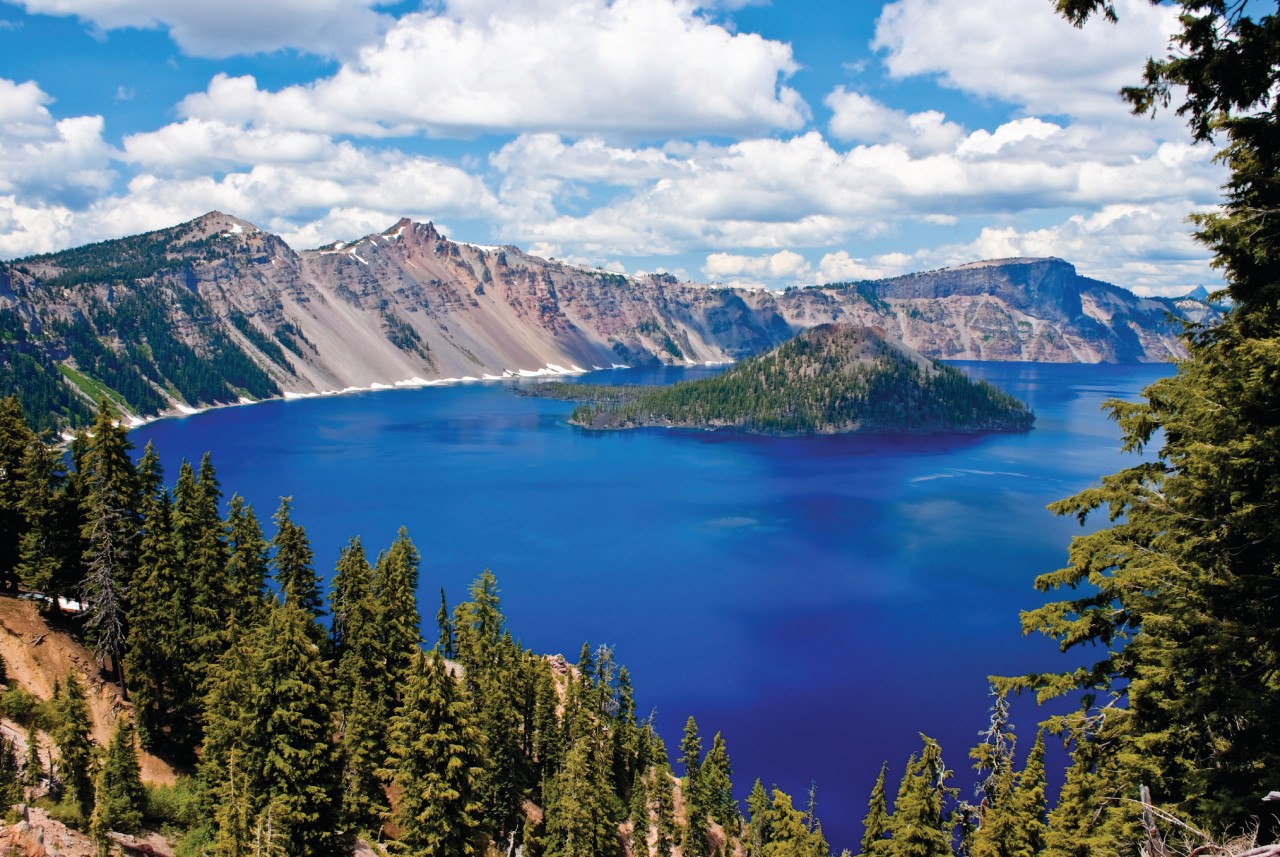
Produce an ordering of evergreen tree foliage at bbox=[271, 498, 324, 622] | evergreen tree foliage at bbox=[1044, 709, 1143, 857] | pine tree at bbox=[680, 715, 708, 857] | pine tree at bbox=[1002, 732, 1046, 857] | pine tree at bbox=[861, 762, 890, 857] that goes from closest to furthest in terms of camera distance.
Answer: evergreen tree foliage at bbox=[1044, 709, 1143, 857]
pine tree at bbox=[1002, 732, 1046, 857]
pine tree at bbox=[861, 762, 890, 857]
evergreen tree foliage at bbox=[271, 498, 324, 622]
pine tree at bbox=[680, 715, 708, 857]

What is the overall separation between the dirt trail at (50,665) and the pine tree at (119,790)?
27.6 feet

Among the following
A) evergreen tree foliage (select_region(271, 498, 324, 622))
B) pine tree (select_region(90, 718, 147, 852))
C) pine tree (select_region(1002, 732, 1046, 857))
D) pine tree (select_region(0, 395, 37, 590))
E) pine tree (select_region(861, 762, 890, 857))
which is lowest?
pine tree (select_region(861, 762, 890, 857))

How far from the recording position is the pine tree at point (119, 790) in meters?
30.2

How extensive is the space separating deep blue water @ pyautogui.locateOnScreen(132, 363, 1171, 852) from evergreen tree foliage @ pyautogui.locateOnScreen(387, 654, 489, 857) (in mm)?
36924

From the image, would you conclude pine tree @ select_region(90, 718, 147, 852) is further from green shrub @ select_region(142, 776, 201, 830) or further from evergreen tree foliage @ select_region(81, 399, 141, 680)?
evergreen tree foliage @ select_region(81, 399, 141, 680)

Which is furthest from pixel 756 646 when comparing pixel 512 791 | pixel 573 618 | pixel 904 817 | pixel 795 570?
pixel 904 817

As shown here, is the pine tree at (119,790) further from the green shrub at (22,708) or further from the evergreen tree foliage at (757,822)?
the evergreen tree foliage at (757,822)

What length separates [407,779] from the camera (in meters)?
27.8

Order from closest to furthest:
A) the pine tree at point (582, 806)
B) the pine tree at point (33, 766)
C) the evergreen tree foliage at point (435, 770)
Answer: the evergreen tree foliage at point (435, 770) < the pine tree at point (33, 766) < the pine tree at point (582, 806)

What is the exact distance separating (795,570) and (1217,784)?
10074cm

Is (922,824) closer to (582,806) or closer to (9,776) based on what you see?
(582,806)

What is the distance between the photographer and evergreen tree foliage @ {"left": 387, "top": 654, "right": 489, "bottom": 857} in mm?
27438

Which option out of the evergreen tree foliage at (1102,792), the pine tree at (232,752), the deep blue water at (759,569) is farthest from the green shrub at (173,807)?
the deep blue water at (759,569)

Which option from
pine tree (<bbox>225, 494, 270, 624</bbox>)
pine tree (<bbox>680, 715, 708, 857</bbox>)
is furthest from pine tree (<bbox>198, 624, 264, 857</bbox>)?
pine tree (<bbox>680, 715, 708, 857</bbox>)
